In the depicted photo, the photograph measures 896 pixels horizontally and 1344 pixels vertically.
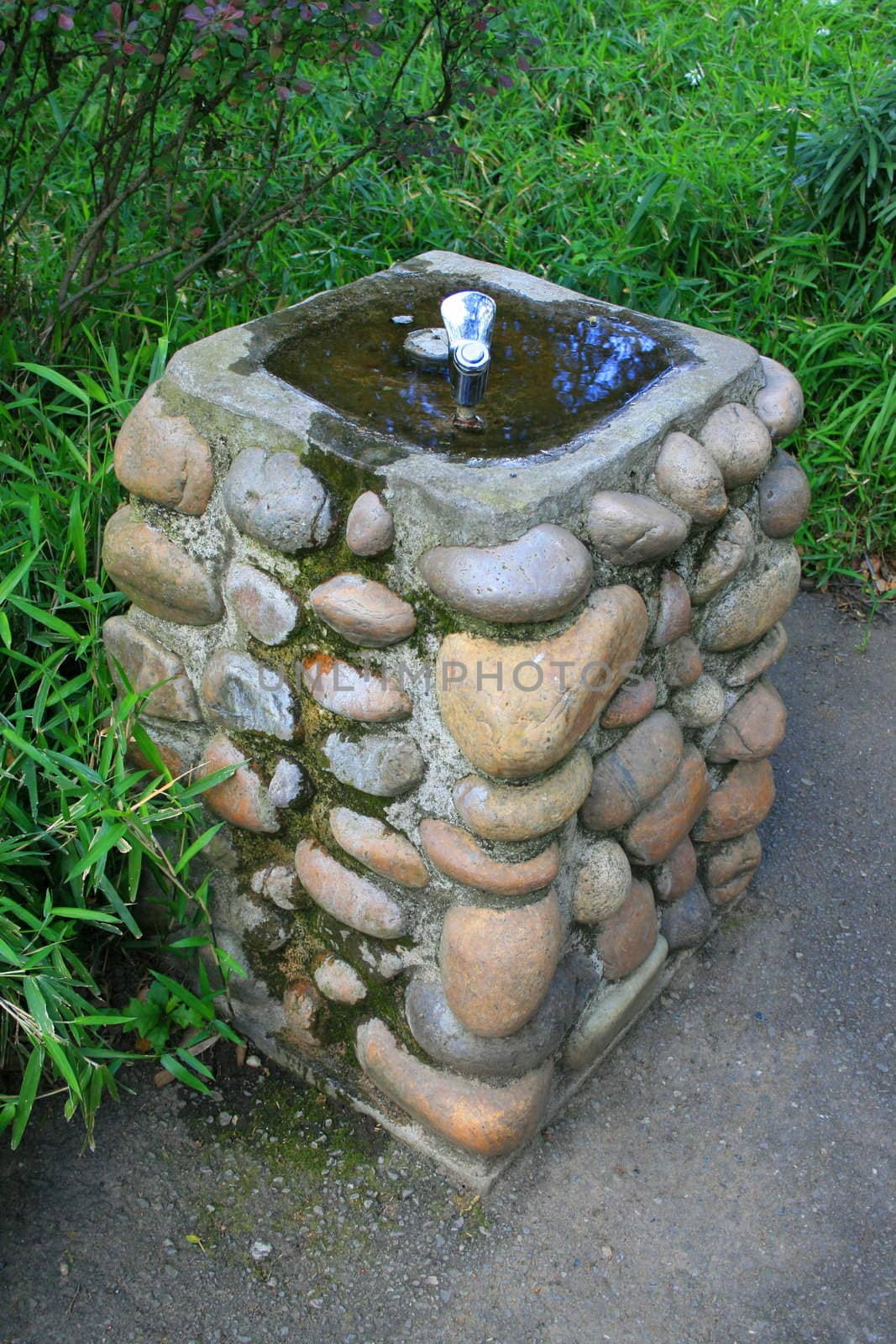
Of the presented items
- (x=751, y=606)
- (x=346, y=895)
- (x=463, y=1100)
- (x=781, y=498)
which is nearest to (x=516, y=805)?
(x=346, y=895)

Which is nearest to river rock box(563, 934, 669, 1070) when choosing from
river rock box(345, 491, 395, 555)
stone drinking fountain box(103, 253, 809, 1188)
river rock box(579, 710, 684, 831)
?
stone drinking fountain box(103, 253, 809, 1188)

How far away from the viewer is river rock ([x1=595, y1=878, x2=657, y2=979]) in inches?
71.9

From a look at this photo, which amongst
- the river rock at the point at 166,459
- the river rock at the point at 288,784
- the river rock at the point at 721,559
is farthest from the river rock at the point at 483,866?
the river rock at the point at 166,459

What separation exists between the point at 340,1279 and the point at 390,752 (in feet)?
2.35

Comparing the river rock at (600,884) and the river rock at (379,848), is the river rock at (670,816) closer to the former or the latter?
the river rock at (600,884)

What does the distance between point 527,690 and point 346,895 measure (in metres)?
0.45

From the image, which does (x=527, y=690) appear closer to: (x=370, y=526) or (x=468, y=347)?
(x=370, y=526)

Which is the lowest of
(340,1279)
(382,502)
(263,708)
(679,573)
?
(340,1279)

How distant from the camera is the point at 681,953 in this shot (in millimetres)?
2102

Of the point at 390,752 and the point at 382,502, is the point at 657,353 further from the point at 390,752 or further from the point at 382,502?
the point at 390,752

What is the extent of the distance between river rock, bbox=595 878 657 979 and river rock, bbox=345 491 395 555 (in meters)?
0.64

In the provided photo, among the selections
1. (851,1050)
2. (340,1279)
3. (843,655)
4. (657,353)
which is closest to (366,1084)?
(340,1279)

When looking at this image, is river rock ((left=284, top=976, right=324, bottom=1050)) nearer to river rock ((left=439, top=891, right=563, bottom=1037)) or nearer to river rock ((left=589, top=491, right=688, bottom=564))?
river rock ((left=439, top=891, right=563, bottom=1037))

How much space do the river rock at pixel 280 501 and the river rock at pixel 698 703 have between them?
0.60m
